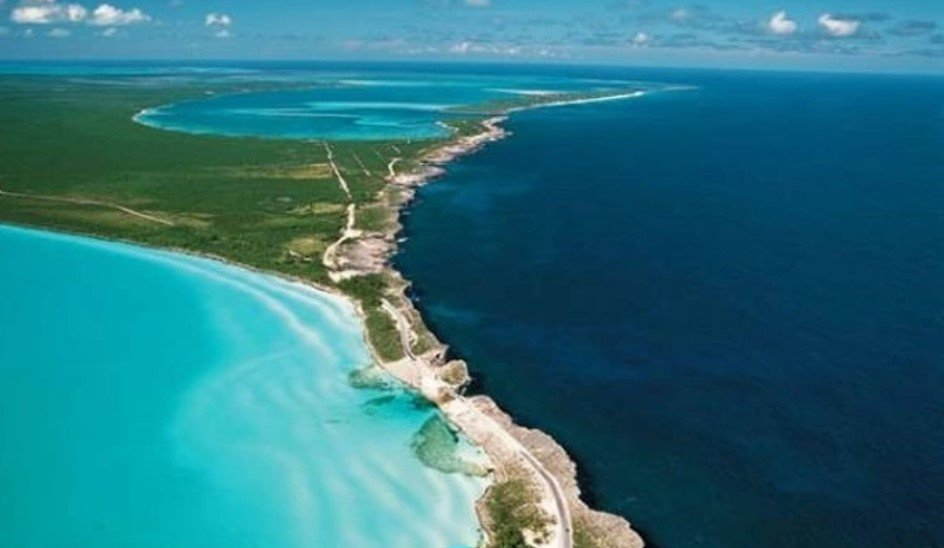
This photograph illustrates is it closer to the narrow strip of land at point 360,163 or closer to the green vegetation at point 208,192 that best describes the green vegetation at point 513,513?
the green vegetation at point 208,192

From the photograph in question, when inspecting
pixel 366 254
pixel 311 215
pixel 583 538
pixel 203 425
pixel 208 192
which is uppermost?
pixel 366 254

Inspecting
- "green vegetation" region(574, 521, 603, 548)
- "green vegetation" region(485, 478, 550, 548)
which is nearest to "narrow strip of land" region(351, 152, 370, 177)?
"green vegetation" region(485, 478, 550, 548)

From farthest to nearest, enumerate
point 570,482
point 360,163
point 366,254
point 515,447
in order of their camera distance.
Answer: point 360,163
point 366,254
point 515,447
point 570,482

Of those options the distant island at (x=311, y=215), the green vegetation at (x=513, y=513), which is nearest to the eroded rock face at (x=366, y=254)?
the distant island at (x=311, y=215)

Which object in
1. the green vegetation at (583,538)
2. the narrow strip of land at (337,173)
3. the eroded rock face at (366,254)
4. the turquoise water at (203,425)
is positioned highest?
the eroded rock face at (366,254)

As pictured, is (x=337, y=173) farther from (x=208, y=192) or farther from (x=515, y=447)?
(x=515, y=447)

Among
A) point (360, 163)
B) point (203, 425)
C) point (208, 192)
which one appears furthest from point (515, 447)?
point (360, 163)

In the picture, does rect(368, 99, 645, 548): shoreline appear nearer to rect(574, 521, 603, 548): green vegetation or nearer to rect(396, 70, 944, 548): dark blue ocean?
rect(574, 521, 603, 548): green vegetation
